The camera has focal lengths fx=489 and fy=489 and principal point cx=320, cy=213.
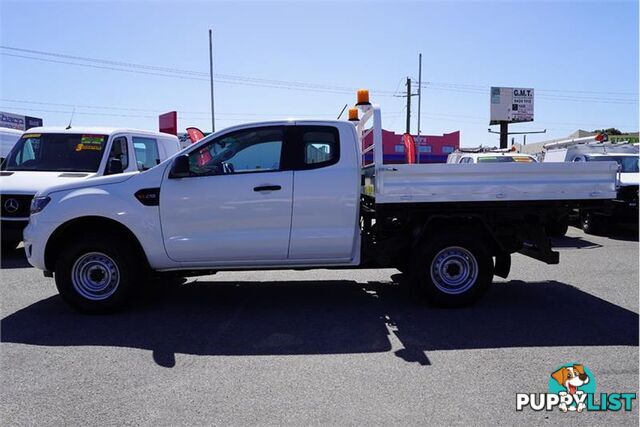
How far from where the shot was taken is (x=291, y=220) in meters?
5.46

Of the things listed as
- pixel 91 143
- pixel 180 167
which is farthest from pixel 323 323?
pixel 91 143

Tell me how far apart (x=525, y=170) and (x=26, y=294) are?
6.41m

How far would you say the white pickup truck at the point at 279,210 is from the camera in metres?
5.42

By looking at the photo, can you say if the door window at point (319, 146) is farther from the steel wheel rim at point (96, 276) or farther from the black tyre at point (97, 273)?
the steel wheel rim at point (96, 276)

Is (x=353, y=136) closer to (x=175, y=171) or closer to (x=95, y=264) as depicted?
(x=175, y=171)

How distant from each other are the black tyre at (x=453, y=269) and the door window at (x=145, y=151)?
6.30 metres

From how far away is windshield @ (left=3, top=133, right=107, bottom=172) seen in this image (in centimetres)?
902

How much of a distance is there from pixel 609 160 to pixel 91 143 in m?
11.7

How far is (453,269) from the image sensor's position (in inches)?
227

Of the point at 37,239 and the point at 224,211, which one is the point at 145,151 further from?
the point at 224,211

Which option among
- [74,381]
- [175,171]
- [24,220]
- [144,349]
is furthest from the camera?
[24,220]

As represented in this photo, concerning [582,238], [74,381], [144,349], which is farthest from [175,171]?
[582,238]

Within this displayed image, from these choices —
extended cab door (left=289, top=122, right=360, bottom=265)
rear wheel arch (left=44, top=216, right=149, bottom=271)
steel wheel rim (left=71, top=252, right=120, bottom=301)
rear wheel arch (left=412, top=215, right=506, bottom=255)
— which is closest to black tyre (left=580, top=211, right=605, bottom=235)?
rear wheel arch (left=412, top=215, right=506, bottom=255)

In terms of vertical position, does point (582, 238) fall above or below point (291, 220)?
below
